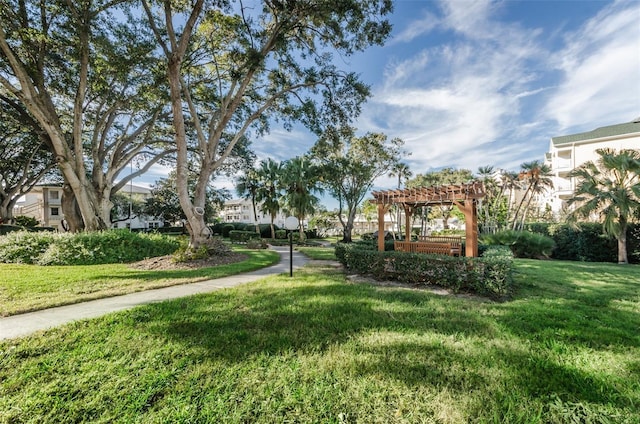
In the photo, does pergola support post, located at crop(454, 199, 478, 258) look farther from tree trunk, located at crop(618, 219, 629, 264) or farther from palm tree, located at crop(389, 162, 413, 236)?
palm tree, located at crop(389, 162, 413, 236)

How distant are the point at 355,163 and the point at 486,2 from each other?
13.8 metres

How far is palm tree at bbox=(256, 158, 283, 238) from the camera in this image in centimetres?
2331

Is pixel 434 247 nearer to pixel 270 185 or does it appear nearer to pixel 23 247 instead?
pixel 23 247

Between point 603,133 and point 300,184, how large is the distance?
29.2 meters

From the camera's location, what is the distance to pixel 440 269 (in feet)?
20.8


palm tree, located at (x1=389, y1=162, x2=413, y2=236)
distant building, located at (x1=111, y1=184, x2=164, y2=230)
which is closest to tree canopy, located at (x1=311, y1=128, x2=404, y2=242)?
palm tree, located at (x1=389, y1=162, x2=413, y2=236)

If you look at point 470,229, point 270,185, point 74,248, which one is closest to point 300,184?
point 270,185

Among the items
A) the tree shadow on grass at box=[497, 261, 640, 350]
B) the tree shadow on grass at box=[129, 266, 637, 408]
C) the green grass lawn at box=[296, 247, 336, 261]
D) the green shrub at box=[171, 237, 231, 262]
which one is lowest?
the green grass lawn at box=[296, 247, 336, 261]

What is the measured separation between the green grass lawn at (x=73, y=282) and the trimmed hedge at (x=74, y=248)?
95 centimetres

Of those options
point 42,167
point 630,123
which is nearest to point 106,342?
point 42,167

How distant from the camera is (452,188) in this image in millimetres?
8742

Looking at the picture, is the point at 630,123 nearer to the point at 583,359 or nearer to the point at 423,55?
the point at 423,55

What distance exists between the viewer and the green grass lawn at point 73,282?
4586mm

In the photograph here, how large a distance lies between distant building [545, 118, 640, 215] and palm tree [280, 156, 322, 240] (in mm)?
21718
